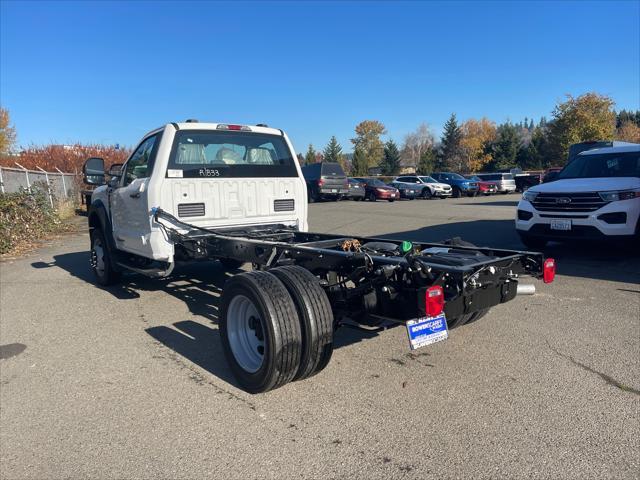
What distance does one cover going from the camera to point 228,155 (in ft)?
21.2

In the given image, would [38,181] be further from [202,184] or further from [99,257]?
[202,184]

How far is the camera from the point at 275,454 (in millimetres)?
2979

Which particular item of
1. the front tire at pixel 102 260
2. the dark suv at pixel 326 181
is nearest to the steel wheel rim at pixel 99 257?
the front tire at pixel 102 260

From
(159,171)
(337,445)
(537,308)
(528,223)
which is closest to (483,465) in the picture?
(337,445)

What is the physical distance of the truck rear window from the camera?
6039 millimetres

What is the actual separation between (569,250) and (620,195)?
2033 millimetres

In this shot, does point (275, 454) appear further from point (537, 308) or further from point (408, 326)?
point (537, 308)

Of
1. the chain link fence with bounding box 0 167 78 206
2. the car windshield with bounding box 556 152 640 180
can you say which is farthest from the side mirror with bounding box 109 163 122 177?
the car windshield with bounding box 556 152 640 180

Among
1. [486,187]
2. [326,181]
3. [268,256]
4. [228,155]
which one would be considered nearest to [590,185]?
[228,155]

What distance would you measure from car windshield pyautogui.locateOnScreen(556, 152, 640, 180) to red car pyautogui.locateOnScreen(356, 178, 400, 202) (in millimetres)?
20466

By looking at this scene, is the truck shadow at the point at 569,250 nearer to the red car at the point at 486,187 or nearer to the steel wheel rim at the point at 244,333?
the steel wheel rim at the point at 244,333

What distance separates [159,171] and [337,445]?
400 centimetres

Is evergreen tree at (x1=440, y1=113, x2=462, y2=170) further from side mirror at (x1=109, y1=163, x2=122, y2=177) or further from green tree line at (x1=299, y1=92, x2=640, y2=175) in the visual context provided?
side mirror at (x1=109, y1=163, x2=122, y2=177)

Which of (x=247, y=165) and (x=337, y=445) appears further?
(x=247, y=165)
